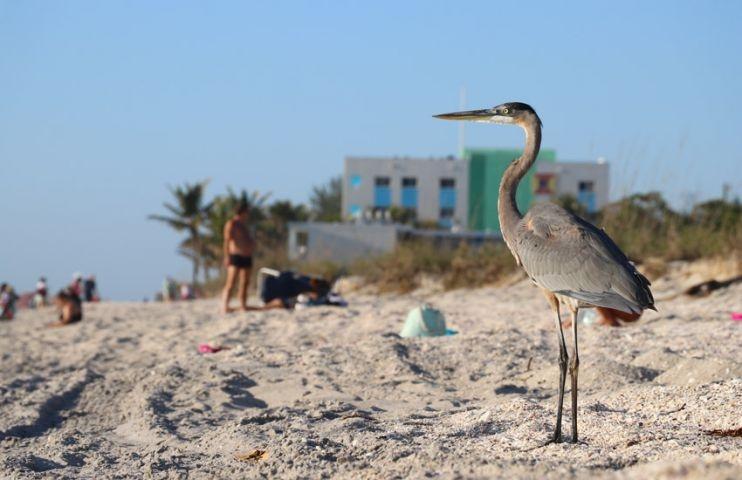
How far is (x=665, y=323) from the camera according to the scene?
9.27 meters

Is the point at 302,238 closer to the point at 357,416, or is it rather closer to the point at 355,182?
the point at 355,182

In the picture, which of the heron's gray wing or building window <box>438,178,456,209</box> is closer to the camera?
the heron's gray wing

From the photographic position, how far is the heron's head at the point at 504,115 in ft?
17.3

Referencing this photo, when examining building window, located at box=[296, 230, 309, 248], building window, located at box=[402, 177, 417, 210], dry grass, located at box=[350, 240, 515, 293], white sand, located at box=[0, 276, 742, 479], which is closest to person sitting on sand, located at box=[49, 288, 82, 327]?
white sand, located at box=[0, 276, 742, 479]

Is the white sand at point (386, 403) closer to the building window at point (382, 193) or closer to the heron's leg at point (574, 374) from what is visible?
the heron's leg at point (574, 374)

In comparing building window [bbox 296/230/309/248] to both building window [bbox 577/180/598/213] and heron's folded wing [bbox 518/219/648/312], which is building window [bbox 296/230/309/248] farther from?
heron's folded wing [bbox 518/219/648/312]

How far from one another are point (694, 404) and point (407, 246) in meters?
13.1

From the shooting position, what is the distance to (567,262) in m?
4.68

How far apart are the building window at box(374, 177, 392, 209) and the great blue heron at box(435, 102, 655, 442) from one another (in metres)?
58.7

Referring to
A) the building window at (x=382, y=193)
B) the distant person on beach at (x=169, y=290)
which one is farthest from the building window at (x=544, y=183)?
the distant person on beach at (x=169, y=290)

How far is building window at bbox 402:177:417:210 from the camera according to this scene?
64375 mm

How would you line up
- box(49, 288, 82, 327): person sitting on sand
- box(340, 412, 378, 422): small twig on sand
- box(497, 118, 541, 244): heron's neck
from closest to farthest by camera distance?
box(497, 118, 541, 244): heron's neck, box(340, 412, 378, 422): small twig on sand, box(49, 288, 82, 327): person sitting on sand

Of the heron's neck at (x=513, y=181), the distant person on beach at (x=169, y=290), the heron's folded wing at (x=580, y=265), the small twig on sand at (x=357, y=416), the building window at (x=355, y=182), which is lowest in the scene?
the distant person on beach at (x=169, y=290)

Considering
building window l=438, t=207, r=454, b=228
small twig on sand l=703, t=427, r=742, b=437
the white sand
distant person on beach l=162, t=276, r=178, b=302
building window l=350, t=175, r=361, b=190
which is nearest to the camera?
the white sand
